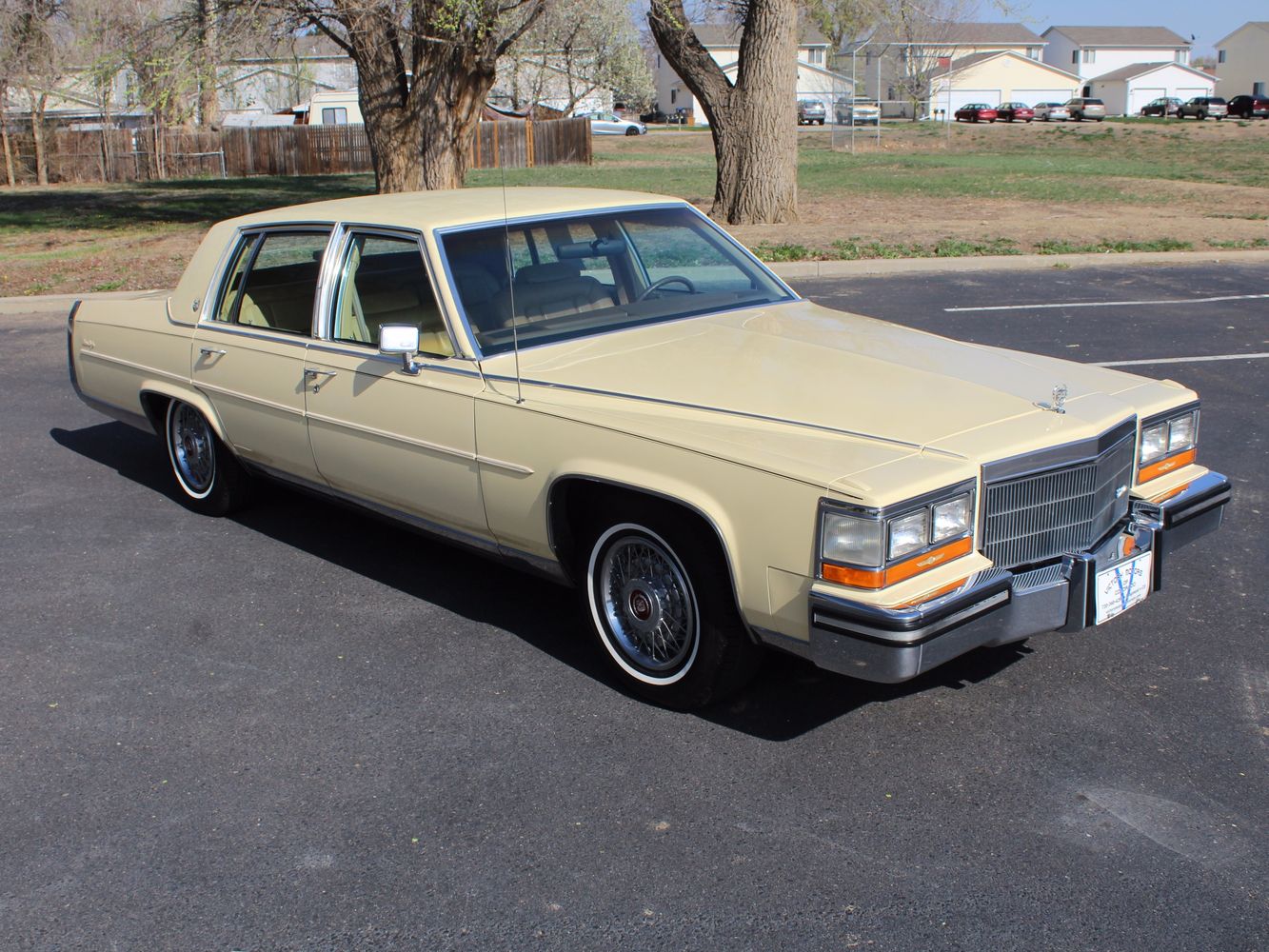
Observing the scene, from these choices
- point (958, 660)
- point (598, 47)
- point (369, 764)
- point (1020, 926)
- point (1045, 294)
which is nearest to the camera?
point (1020, 926)

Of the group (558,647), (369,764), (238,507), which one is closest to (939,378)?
(558,647)

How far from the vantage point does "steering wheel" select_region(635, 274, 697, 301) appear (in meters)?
5.14

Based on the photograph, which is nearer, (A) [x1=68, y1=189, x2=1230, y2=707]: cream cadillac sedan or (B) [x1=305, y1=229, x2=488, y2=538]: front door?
(A) [x1=68, y1=189, x2=1230, y2=707]: cream cadillac sedan

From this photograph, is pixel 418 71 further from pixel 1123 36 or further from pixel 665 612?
pixel 1123 36

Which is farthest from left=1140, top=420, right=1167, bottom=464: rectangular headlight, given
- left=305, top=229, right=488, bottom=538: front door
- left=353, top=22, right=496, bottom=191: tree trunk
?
left=353, top=22, right=496, bottom=191: tree trunk

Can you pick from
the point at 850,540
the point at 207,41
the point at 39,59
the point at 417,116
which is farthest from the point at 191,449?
the point at 39,59

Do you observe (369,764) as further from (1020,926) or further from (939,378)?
(939,378)

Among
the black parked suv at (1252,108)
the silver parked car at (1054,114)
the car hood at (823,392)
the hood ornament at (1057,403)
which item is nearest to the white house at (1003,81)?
the silver parked car at (1054,114)

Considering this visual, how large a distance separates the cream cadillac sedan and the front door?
0.04ft

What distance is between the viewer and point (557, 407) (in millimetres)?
4184

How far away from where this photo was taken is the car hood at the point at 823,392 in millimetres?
3654

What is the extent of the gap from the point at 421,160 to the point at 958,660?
15.7 m

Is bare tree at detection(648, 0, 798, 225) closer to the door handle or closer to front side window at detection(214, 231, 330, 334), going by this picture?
front side window at detection(214, 231, 330, 334)

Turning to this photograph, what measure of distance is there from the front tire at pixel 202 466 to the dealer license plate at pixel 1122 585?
4.00 metres
